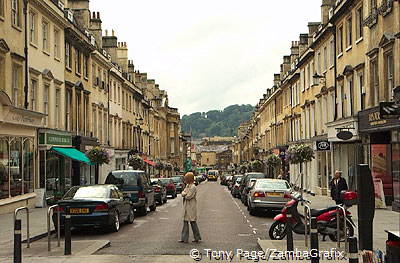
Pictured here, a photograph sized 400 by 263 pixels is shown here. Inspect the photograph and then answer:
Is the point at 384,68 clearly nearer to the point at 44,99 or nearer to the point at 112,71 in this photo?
the point at 44,99

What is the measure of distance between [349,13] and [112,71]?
24074 millimetres

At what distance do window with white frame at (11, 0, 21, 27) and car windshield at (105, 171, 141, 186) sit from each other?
26.3ft

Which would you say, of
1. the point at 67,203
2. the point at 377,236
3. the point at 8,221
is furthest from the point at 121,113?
the point at 377,236

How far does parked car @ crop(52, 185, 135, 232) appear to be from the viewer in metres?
16.4

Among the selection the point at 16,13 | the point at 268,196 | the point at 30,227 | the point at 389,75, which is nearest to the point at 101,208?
the point at 30,227

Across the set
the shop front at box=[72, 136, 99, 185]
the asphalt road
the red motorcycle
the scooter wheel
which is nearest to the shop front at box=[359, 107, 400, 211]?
the asphalt road

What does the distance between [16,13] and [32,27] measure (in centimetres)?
240

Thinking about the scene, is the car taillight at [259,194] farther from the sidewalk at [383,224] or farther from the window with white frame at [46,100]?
the window with white frame at [46,100]

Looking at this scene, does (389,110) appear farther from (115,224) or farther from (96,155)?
(96,155)

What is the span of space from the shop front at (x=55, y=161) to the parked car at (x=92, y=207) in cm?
1051

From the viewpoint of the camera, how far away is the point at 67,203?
16453 mm

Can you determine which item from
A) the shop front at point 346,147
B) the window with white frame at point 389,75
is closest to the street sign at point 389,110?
the window with white frame at point 389,75

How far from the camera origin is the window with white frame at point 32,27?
27.1m

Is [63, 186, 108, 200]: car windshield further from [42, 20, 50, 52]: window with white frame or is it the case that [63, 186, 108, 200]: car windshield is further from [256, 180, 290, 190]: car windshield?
[42, 20, 50, 52]: window with white frame
